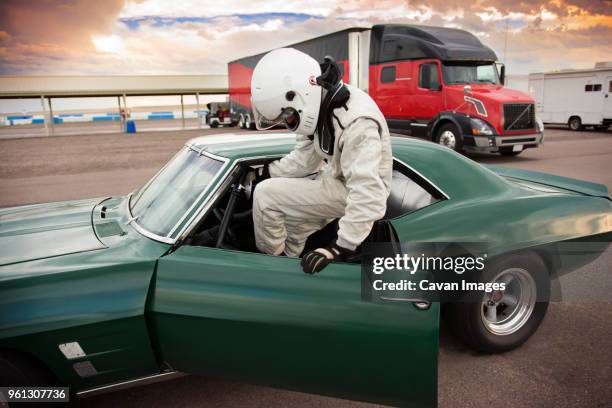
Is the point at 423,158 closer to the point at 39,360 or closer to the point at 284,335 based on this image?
the point at 284,335

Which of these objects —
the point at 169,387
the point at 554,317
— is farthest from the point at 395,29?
the point at 169,387

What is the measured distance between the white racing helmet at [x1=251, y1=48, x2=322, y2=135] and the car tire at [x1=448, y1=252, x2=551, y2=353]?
4.32 ft

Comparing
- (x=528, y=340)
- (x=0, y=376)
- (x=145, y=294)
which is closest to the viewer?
(x=0, y=376)

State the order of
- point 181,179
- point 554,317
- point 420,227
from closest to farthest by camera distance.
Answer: point 420,227, point 181,179, point 554,317

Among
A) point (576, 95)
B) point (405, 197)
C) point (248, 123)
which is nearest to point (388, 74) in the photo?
point (405, 197)

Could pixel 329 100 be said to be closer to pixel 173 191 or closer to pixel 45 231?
pixel 173 191

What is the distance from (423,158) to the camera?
277cm

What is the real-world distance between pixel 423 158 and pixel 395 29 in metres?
11.5

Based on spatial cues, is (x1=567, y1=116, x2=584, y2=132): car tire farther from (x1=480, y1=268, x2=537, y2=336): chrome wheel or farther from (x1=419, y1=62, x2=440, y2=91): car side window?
(x1=480, y1=268, x2=537, y2=336): chrome wheel

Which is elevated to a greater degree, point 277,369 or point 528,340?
point 277,369

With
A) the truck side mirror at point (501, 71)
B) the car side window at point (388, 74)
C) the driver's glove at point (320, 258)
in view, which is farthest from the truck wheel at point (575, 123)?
the driver's glove at point (320, 258)

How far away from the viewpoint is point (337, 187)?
2.48 metres

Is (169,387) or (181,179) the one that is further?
(181,179)

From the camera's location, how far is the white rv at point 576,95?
18.2 metres
